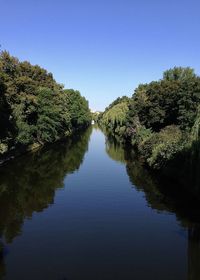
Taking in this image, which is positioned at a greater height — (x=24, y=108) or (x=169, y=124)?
(x=24, y=108)

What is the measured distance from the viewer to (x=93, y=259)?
18.7 metres

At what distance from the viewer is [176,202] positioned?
29531 mm

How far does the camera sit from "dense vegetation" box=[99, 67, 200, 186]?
30766mm

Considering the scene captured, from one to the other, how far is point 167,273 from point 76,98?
10549cm

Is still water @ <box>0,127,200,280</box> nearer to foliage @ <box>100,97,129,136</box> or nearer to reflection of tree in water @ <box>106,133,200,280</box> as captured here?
reflection of tree in water @ <box>106,133,200,280</box>

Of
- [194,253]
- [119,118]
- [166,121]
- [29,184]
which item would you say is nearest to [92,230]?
[194,253]

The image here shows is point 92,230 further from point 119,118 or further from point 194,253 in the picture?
point 119,118

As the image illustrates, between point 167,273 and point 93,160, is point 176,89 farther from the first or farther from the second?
point 167,273

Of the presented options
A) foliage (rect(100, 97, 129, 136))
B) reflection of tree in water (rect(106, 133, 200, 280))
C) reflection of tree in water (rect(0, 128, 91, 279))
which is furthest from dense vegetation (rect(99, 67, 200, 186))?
foliage (rect(100, 97, 129, 136))

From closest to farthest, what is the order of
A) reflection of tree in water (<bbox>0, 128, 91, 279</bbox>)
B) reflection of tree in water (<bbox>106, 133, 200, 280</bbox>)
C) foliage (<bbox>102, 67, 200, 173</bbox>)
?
reflection of tree in water (<bbox>106, 133, 200, 280</bbox>) → reflection of tree in water (<bbox>0, 128, 91, 279</bbox>) → foliage (<bbox>102, 67, 200, 173</bbox>)

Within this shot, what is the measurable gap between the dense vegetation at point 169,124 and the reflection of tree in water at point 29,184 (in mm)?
9297

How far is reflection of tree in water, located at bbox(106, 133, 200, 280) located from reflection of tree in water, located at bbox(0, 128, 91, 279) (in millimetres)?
7262

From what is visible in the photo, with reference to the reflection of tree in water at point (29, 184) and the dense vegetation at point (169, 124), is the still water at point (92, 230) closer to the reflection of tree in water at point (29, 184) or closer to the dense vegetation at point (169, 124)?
the reflection of tree in water at point (29, 184)

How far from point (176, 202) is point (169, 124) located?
28347 mm
